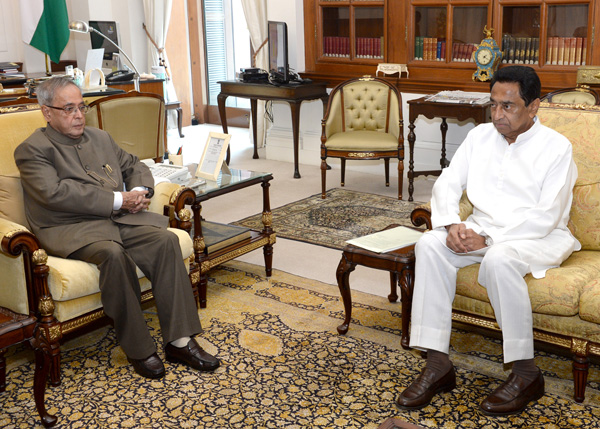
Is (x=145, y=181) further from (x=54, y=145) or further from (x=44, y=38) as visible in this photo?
(x=44, y=38)

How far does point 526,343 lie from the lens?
8.88 ft

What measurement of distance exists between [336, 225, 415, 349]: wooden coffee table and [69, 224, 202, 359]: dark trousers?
28.6 inches

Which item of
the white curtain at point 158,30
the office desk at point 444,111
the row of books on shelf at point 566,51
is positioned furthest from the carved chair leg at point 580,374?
the white curtain at point 158,30

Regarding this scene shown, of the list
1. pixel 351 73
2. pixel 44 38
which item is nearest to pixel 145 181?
pixel 351 73

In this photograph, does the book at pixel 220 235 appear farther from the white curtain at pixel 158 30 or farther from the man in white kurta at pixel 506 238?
the white curtain at pixel 158 30

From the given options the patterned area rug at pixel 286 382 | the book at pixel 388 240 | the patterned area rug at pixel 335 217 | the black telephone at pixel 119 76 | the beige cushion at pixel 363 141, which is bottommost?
the patterned area rug at pixel 286 382

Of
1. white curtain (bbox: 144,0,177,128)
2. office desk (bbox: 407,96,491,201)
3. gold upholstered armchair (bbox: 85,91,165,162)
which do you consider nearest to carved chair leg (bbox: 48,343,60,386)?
gold upholstered armchair (bbox: 85,91,165,162)

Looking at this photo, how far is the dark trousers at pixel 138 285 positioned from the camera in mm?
3006

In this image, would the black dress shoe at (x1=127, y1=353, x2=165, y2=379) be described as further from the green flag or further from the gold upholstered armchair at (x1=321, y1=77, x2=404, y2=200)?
the green flag

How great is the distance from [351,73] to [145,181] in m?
3.87

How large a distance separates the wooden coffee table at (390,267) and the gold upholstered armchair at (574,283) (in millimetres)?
120

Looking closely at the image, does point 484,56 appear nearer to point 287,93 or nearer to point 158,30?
point 287,93

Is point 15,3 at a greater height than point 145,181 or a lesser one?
greater

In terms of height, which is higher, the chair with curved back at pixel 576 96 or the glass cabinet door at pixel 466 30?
the glass cabinet door at pixel 466 30
